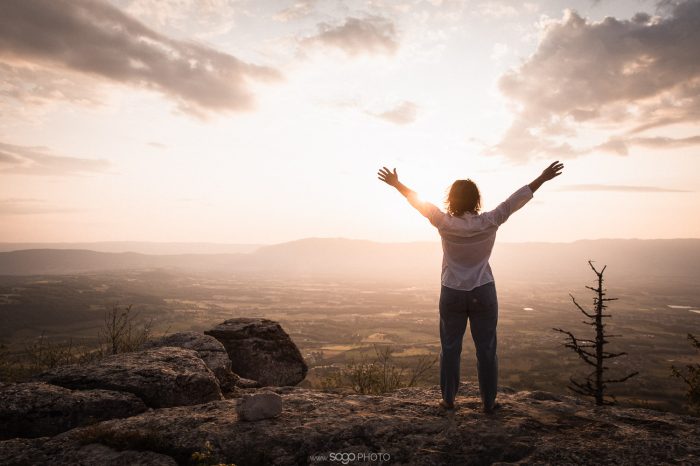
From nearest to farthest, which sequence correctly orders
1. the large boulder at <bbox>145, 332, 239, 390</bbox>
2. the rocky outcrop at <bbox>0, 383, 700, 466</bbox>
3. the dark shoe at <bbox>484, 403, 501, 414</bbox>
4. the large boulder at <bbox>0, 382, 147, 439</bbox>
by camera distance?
the rocky outcrop at <bbox>0, 383, 700, 466</bbox> → the large boulder at <bbox>0, 382, 147, 439</bbox> → the dark shoe at <bbox>484, 403, 501, 414</bbox> → the large boulder at <bbox>145, 332, 239, 390</bbox>

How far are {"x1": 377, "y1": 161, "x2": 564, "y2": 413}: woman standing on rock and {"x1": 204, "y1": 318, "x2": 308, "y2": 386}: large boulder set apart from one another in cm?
737

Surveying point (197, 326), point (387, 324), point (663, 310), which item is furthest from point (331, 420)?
point (663, 310)

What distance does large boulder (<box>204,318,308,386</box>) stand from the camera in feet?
37.1

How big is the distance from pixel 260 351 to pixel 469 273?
8361 millimetres

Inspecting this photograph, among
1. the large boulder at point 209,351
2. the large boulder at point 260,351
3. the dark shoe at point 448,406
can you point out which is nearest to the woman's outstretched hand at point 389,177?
the dark shoe at point 448,406

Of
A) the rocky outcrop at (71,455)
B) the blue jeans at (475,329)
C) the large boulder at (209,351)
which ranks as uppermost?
the blue jeans at (475,329)

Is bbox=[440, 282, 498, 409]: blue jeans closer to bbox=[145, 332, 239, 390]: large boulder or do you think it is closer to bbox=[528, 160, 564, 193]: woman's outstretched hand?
bbox=[528, 160, 564, 193]: woman's outstretched hand

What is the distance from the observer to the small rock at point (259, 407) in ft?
16.7

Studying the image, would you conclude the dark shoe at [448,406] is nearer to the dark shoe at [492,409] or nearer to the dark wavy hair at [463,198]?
the dark shoe at [492,409]

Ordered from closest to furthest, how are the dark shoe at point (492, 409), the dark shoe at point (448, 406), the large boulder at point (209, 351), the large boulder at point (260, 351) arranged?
the dark shoe at point (492, 409)
the dark shoe at point (448, 406)
the large boulder at point (209, 351)
the large boulder at point (260, 351)

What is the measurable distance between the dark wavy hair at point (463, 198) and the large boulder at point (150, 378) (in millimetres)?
5347

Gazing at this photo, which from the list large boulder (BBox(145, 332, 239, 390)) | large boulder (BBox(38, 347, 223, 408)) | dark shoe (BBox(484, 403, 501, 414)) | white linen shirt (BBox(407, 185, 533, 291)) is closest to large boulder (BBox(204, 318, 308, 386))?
large boulder (BBox(145, 332, 239, 390))

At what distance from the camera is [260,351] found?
11633 millimetres

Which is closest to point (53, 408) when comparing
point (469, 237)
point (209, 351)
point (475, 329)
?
point (209, 351)
